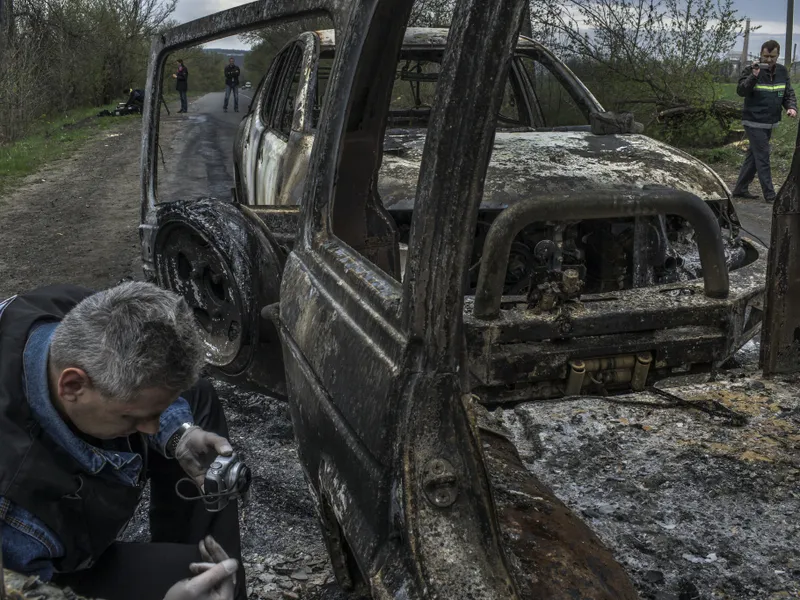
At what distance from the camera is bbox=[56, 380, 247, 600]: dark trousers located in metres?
2.05

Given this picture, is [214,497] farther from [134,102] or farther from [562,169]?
[134,102]

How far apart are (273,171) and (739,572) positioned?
10.5 feet

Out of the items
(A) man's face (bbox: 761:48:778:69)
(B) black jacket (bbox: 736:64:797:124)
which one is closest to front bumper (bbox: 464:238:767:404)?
(B) black jacket (bbox: 736:64:797:124)

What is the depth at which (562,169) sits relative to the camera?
415cm

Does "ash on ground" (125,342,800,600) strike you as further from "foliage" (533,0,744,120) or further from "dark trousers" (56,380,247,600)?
"foliage" (533,0,744,120)

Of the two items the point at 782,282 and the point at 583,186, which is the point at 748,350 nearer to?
the point at 583,186

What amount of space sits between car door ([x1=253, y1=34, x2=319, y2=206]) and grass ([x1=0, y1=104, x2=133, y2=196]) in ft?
25.3

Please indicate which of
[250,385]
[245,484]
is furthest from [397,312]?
[250,385]

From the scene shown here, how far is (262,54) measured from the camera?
1523 inches

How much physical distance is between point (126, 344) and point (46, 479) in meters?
0.33

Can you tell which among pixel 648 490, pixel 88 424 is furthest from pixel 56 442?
pixel 648 490

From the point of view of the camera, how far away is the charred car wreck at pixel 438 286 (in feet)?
5.04

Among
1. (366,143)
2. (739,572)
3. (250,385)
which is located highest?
(366,143)

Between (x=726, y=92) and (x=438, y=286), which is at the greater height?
(x=726, y=92)
